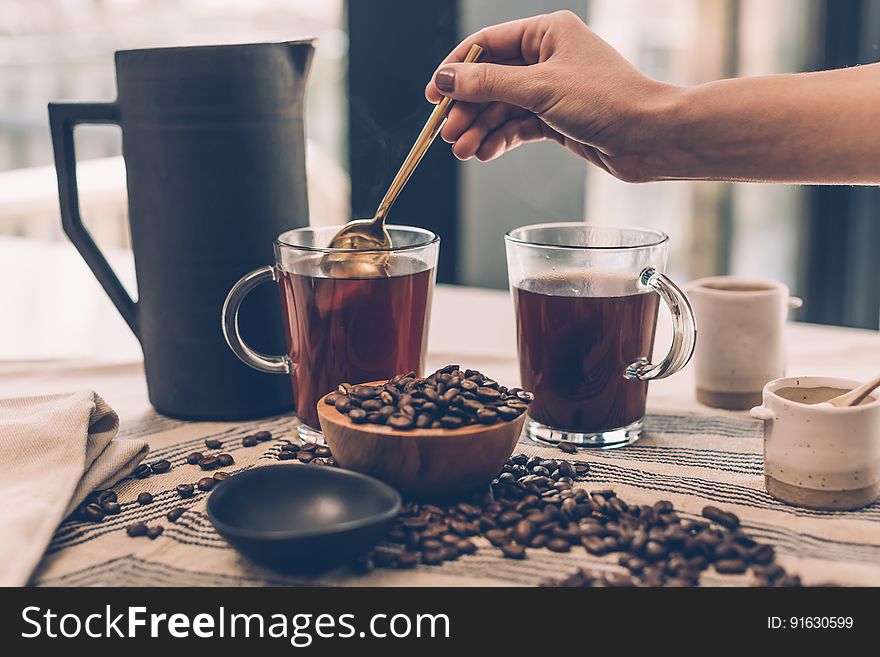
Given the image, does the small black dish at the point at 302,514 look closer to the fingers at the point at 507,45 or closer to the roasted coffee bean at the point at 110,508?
the roasted coffee bean at the point at 110,508

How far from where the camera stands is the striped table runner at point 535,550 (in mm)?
1001

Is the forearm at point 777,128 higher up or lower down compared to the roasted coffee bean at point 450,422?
higher up

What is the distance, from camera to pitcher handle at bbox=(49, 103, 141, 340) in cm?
145

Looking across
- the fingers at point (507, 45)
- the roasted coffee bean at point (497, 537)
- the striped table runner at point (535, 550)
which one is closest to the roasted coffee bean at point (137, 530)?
the striped table runner at point (535, 550)

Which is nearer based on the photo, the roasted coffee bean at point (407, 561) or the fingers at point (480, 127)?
the roasted coffee bean at point (407, 561)

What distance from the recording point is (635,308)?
1.32 meters

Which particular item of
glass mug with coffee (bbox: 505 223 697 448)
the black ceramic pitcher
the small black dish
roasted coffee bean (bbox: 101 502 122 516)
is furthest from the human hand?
roasted coffee bean (bbox: 101 502 122 516)

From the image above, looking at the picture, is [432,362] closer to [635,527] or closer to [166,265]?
[166,265]

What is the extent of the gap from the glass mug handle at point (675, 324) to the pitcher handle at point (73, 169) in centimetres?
79

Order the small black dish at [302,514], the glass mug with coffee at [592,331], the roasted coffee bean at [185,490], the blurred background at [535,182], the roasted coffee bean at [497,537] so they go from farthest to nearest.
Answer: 1. the blurred background at [535,182]
2. the glass mug with coffee at [592,331]
3. the roasted coffee bean at [185,490]
4. the roasted coffee bean at [497,537]
5. the small black dish at [302,514]

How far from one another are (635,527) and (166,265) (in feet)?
2.51

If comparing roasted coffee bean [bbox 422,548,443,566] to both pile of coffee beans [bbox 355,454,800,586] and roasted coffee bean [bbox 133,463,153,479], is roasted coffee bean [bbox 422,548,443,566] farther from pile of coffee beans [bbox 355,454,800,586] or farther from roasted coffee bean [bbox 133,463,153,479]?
roasted coffee bean [bbox 133,463,153,479]

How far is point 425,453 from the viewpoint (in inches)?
43.3

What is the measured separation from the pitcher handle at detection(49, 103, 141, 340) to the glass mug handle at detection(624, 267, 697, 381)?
786mm
